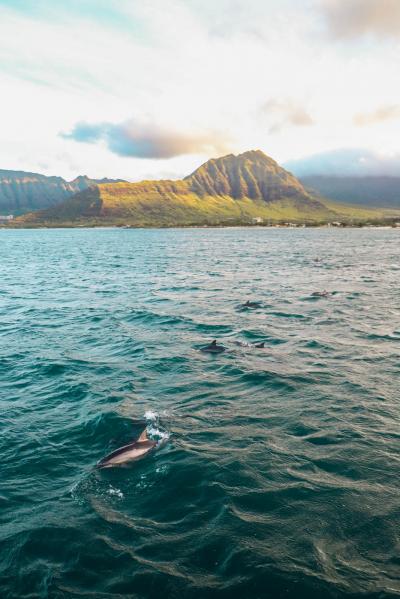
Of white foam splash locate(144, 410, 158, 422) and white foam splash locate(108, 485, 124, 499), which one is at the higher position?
white foam splash locate(108, 485, 124, 499)

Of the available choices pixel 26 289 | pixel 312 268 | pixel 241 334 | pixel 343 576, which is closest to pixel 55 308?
pixel 26 289

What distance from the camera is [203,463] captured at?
1345 centimetres

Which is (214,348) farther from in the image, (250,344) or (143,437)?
(143,437)

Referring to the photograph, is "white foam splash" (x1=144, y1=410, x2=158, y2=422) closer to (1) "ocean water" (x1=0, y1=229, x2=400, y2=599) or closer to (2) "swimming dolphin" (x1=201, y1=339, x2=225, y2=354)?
(1) "ocean water" (x1=0, y1=229, x2=400, y2=599)

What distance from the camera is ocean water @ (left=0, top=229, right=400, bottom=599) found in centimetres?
920

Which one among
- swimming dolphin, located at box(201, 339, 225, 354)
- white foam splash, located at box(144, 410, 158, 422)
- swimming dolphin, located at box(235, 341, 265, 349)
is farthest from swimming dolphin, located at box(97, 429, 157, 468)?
swimming dolphin, located at box(235, 341, 265, 349)

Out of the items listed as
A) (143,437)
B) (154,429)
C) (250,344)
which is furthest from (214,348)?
(143,437)

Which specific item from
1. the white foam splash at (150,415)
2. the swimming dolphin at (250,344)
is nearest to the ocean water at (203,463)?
the white foam splash at (150,415)

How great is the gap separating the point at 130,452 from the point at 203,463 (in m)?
2.50

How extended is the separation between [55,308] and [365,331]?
28.5m

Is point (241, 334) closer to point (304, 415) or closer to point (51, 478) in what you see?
point (304, 415)

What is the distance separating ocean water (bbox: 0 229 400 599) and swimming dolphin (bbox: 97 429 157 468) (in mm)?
385

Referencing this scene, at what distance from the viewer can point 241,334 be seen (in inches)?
1141

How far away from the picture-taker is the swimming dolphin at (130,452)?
1327 centimetres
